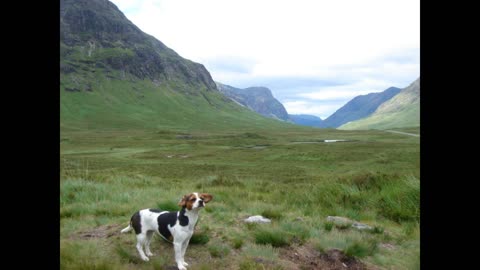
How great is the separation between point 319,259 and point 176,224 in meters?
2.55

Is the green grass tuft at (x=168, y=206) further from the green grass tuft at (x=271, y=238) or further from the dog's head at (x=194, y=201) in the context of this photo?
the dog's head at (x=194, y=201)

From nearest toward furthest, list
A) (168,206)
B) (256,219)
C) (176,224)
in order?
(176,224) → (256,219) → (168,206)

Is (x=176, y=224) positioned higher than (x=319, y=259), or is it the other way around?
(x=176, y=224)

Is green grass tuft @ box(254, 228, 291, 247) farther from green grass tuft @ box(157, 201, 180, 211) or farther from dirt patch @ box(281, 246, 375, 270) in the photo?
green grass tuft @ box(157, 201, 180, 211)

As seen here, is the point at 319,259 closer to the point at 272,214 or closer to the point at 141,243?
the point at 141,243

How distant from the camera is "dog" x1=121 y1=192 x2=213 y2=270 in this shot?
554cm

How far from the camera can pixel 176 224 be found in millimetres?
5656

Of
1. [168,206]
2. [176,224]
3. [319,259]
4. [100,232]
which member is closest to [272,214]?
[168,206]

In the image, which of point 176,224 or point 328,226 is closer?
point 176,224
